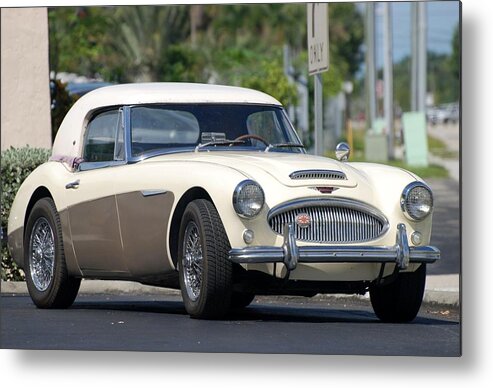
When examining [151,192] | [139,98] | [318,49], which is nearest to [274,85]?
[318,49]

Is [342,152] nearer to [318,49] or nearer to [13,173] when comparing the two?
[318,49]

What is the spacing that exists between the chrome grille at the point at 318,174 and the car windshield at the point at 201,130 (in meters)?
0.71

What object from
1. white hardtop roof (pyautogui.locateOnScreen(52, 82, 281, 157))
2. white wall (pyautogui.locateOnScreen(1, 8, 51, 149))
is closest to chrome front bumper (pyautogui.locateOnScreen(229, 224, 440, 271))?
white hardtop roof (pyautogui.locateOnScreen(52, 82, 281, 157))

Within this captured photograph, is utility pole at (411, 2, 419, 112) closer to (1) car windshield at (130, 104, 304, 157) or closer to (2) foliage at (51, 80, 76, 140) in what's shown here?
(2) foliage at (51, 80, 76, 140)

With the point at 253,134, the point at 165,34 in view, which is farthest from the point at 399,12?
the point at 165,34

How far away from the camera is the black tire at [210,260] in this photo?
6641 millimetres

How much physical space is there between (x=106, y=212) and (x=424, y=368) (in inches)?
71.0

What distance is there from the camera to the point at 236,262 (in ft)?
21.6

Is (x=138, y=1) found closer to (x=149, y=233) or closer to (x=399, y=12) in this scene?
(x=149, y=233)

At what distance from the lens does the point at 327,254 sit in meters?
6.57

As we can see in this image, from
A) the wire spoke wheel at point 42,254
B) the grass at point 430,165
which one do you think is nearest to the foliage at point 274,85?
the grass at point 430,165

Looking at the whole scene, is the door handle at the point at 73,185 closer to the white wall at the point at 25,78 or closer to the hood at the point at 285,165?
the white wall at the point at 25,78

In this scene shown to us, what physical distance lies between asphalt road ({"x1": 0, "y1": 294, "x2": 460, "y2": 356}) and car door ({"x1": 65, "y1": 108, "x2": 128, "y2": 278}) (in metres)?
0.29

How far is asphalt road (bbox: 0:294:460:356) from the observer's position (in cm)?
673
